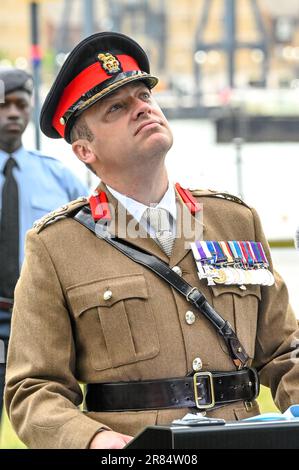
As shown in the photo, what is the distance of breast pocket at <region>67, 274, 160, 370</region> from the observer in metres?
3.32

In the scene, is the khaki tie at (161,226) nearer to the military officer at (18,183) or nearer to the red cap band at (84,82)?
the red cap band at (84,82)

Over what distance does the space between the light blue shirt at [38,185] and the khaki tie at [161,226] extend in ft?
7.63

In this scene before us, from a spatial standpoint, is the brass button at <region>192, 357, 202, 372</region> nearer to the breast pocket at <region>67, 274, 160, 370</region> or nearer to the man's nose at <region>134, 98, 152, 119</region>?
the breast pocket at <region>67, 274, 160, 370</region>

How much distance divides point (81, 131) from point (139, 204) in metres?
0.28

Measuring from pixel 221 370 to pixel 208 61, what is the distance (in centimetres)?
6237

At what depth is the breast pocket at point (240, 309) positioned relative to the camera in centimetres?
345

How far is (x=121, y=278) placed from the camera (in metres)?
3.39

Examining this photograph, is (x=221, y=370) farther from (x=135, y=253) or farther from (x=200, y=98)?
(x=200, y=98)

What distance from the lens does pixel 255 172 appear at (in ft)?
70.2

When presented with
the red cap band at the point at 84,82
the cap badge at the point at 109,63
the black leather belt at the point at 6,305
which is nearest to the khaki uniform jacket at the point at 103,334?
the red cap band at the point at 84,82

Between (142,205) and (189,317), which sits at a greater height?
(142,205)

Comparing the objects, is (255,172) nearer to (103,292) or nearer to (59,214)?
(59,214)

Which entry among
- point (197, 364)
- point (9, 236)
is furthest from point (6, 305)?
point (197, 364)

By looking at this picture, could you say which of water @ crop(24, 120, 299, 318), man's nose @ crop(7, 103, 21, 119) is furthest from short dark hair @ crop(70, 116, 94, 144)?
water @ crop(24, 120, 299, 318)
